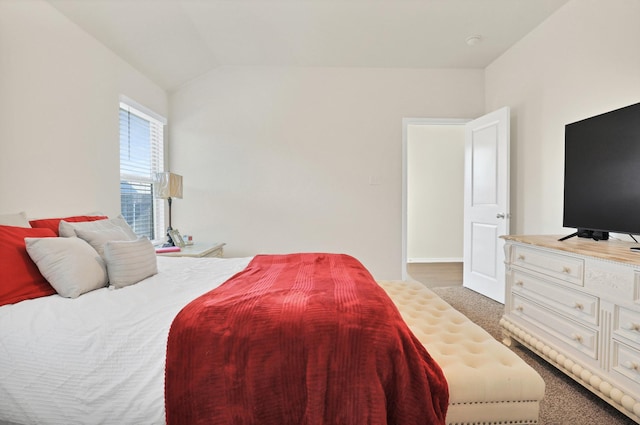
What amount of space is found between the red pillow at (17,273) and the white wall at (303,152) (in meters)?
2.28

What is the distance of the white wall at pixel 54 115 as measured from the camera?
1.88m

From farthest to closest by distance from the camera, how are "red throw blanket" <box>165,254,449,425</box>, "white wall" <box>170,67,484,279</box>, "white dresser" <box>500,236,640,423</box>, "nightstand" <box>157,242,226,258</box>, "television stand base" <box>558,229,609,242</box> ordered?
1. "white wall" <box>170,67,484,279</box>
2. "nightstand" <box>157,242,226,258</box>
3. "television stand base" <box>558,229,609,242</box>
4. "white dresser" <box>500,236,640,423</box>
5. "red throw blanket" <box>165,254,449,425</box>

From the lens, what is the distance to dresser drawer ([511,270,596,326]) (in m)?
1.70

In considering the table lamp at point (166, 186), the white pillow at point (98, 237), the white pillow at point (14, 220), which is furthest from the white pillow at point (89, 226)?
the table lamp at point (166, 186)

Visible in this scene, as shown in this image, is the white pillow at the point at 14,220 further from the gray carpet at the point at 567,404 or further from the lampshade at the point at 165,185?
the gray carpet at the point at 567,404

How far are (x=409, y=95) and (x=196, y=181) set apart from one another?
2.84 m

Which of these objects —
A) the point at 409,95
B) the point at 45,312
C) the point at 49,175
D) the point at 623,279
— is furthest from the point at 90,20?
the point at 623,279

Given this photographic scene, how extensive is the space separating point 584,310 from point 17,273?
292 cm

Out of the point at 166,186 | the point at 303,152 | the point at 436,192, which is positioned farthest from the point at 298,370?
the point at 436,192

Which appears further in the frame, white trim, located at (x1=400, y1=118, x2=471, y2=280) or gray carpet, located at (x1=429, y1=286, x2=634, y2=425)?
white trim, located at (x1=400, y1=118, x2=471, y2=280)

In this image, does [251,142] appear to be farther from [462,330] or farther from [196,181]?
[462,330]

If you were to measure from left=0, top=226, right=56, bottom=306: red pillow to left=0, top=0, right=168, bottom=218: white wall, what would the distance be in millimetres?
494

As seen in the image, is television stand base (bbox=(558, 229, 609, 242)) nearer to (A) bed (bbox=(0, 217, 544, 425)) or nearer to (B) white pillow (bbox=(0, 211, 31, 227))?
(A) bed (bbox=(0, 217, 544, 425))

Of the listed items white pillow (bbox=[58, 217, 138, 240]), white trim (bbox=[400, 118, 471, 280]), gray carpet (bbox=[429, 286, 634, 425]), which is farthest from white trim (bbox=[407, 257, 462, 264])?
white pillow (bbox=[58, 217, 138, 240])
